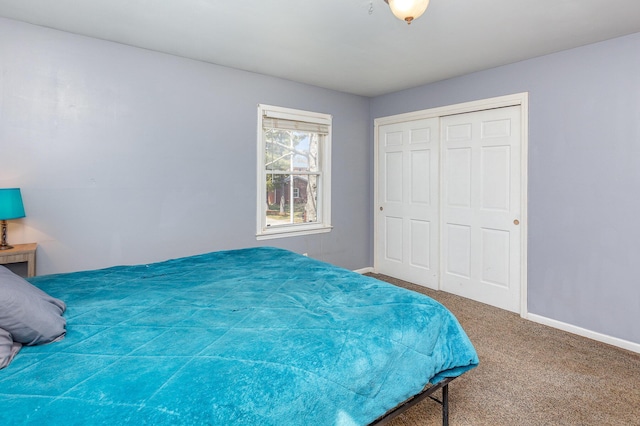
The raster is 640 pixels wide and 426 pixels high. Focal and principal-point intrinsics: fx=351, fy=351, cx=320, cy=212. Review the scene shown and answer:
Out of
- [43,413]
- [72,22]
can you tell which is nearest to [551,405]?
[43,413]

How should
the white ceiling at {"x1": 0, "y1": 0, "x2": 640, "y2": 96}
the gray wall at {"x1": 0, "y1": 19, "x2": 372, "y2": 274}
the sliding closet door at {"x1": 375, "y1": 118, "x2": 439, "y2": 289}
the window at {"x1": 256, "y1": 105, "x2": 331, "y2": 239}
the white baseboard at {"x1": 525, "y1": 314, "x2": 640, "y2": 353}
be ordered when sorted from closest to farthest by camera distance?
the white ceiling at {"x1": 0, "y1": 0, "x2": 640, "y2": 96} → the gray wall at {"x1": 0, "y1": 19, "x2": 372, "y2": 274} → the white baseboard at {"x1": 525, "y1": 314, "x2": 640, "y2": 353} → the window at {"x1": 256, "y1": 105, "x2": 331, "y2": 239} → the sliding closet door at {"x1": 375, "y1": 118, "x2": 439, "y2": 289}

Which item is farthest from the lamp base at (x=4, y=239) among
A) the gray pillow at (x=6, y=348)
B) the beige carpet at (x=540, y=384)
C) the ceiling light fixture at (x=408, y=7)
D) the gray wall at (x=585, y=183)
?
the gray wall at (x=585, y=183)

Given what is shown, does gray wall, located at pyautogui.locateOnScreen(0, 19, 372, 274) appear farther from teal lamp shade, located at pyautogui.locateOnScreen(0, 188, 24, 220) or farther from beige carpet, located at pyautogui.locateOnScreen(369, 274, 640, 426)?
beige carpet, located at pyautogui.locateOnScreen(369, 274, 640, 426)

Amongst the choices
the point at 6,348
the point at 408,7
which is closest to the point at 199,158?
the point at 408,7

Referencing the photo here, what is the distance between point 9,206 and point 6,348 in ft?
5.87

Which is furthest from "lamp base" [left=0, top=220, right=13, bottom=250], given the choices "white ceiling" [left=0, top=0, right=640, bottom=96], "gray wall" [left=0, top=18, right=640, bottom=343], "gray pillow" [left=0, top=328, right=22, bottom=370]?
"gray pillow" [left=0, top=328, right=22, bottom=370]

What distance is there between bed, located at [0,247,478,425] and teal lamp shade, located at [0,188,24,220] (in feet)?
2.39

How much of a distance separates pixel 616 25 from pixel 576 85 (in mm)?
530

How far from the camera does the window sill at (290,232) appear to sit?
4.07 metres

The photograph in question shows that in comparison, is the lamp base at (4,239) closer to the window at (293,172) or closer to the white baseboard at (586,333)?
the window at (293,172)

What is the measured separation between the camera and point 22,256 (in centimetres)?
254

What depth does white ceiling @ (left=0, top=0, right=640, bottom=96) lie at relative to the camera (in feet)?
7.97

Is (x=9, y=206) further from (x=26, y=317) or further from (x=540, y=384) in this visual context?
(x=540, y=384)

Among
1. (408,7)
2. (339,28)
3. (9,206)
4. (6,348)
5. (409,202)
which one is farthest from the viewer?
(409,202)
